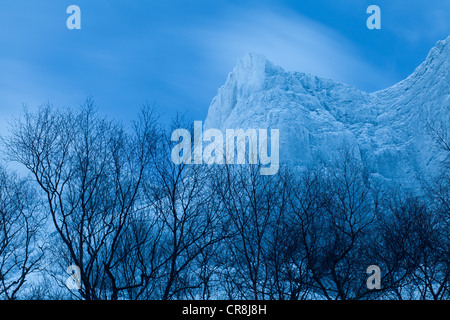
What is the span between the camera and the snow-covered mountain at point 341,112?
30047 mm

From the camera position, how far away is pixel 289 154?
25875mm

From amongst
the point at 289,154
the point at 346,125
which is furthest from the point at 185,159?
the point at 346,125

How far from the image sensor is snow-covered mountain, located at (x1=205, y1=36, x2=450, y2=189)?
30047mm

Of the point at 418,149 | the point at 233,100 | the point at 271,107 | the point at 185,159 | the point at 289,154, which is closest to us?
the point at 185,159

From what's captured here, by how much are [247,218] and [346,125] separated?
1136 inches

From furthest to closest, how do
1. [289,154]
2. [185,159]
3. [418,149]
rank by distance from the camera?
[418,149] → [289,154] → [185,159]

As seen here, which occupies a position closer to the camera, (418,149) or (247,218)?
(247,218)

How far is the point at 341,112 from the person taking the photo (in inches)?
1492

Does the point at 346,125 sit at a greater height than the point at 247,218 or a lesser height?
greater

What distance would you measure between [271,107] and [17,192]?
26376mm
